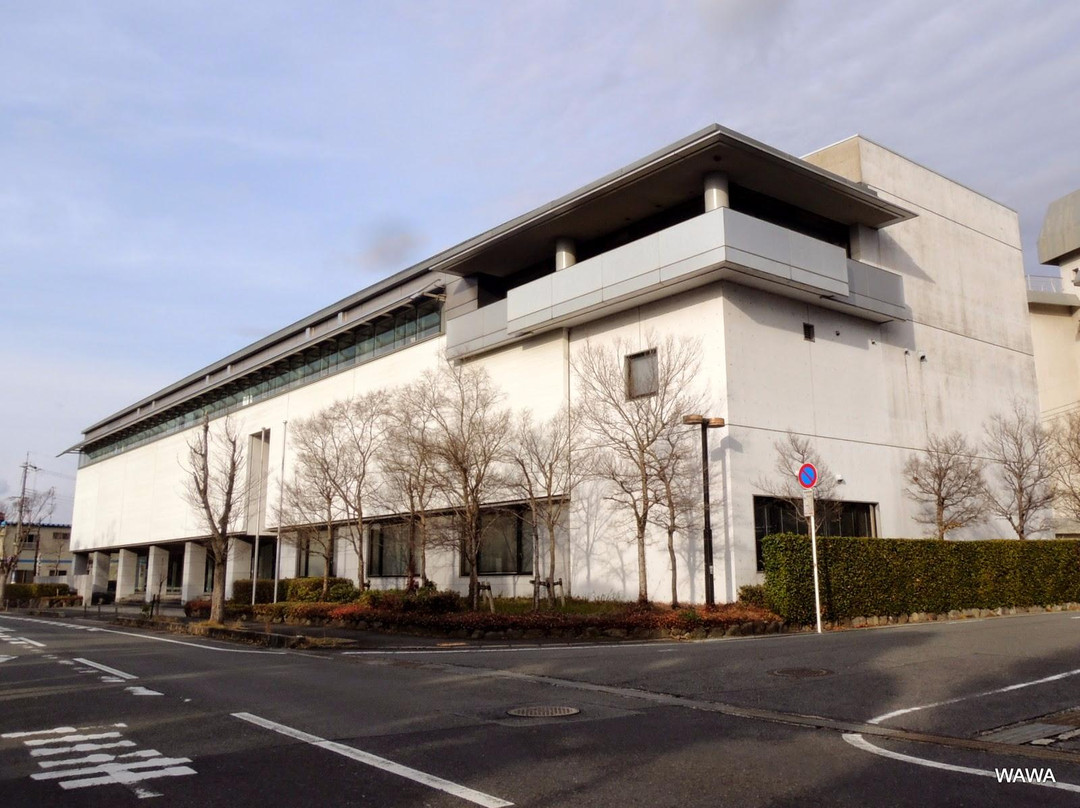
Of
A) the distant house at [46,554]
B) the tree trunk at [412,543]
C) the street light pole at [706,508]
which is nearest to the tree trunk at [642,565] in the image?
the street light pole at [706,508]

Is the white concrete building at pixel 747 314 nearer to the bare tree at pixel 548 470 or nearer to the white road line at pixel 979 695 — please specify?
the bare tree at pixel 548 470

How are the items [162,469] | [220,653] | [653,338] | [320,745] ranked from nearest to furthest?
[320,745] < [220,653] < [653,338] < [162,469]

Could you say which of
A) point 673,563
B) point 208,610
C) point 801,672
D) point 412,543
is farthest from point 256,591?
point 801,672

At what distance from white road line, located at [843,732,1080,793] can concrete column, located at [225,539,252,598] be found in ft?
151

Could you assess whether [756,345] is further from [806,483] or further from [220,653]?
[220,653]

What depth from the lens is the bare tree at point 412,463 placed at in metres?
28.0

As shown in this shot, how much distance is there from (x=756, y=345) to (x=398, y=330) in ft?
58.6

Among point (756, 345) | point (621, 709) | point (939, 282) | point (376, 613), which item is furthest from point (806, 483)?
point (939, 282)

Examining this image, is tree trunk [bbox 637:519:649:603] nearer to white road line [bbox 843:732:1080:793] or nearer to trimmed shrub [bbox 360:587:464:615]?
trimmed shrub [bbox 360:587:464:615]

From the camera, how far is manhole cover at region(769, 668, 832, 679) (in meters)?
10.8

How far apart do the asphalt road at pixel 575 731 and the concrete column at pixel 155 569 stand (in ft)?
155

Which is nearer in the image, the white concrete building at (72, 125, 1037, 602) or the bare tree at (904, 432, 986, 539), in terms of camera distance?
the white concrete building at (72, 125, 1037, 602)

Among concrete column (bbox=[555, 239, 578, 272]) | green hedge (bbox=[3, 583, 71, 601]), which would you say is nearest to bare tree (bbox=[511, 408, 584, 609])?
concrete column (bbox=[555, 239, 578, 272])

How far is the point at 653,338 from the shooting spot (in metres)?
25.0
